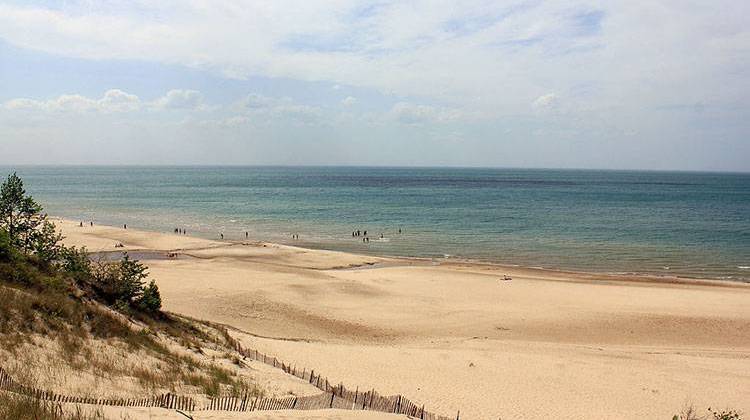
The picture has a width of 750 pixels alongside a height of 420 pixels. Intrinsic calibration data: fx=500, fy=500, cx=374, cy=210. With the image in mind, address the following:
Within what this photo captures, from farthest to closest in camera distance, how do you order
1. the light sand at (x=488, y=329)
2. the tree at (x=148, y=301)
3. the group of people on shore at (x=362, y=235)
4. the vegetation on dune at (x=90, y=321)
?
1. the group of people on shore at (x=362, y=235)
2. the tree at (x=148, y=301)
3. the light sand at (x=488, y=329)
4. the vegetation on dune at (x=90, y=321)

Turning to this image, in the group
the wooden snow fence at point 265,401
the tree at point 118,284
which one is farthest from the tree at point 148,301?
the wooden snow fence at point 265,401

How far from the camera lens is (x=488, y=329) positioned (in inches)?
1094

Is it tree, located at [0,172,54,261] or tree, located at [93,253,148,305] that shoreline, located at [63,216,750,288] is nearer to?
tree, located at [0,172,54,261]

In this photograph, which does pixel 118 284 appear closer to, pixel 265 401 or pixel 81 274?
pixel 81 274

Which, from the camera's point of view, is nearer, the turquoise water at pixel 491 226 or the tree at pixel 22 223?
the tree at pixel 22 223

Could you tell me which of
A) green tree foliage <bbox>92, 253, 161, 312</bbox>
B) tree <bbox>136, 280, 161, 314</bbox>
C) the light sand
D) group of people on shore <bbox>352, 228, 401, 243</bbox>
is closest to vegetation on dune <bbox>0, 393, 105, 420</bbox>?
green tree foliage <bbox>92, 253, 161, 312</bbox>

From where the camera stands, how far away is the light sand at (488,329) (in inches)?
717

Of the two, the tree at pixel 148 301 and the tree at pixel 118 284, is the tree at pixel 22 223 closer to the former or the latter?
the tree at pixel 118 284

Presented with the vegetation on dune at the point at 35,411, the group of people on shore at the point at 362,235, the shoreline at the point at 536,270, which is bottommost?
the shoreline at the point at 536,270

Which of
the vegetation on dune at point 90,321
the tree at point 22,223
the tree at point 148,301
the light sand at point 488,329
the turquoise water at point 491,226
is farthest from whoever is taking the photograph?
the turquoise water at point 491,226

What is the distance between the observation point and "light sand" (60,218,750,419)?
59.8ft

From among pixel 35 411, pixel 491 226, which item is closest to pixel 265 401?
pixel 35 411

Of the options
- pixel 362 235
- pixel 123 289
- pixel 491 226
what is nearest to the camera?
pixel 123 289

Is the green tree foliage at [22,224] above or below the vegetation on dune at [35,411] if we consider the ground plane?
above
